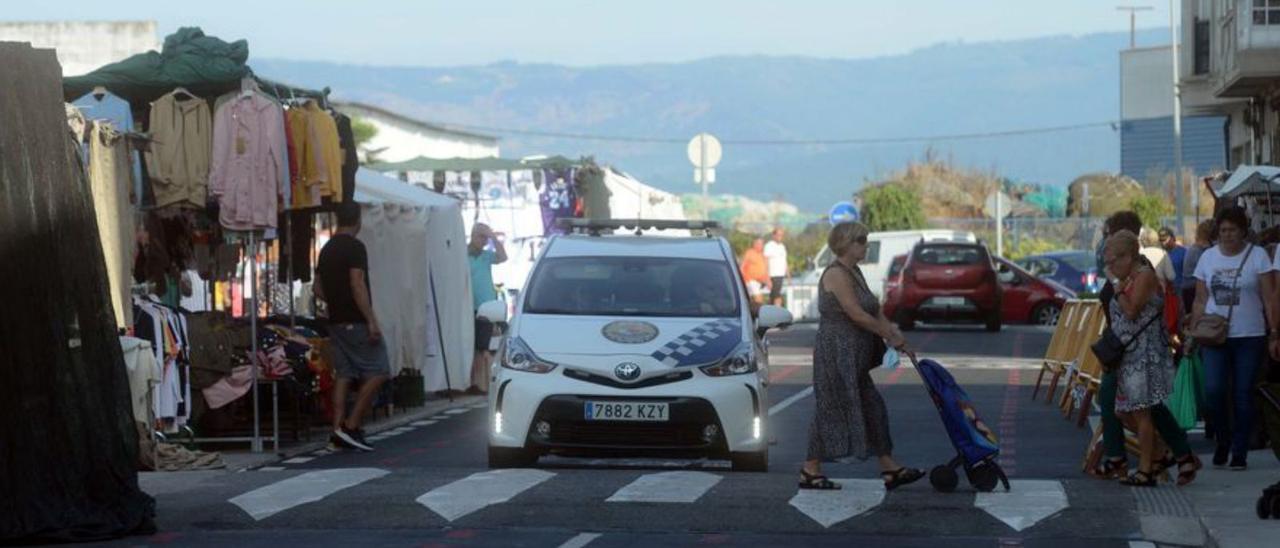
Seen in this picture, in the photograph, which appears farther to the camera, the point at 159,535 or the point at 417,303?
the point at 417,303

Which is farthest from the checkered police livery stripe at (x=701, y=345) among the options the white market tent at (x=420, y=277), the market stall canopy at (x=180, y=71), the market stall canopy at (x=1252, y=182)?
the white market tent at (x=420, y=277)

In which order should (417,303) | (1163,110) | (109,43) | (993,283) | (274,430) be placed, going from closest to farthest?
(274,430) < (417,303) < (993,283) < (1163,110) < (109,43)

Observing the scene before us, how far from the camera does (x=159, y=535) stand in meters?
12.4

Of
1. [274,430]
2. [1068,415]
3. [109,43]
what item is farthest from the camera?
[109,43]

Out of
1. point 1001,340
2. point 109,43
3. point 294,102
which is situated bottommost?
point 1001,340

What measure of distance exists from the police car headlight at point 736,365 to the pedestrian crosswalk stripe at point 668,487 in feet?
2.84

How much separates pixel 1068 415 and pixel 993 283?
20510 millimetres

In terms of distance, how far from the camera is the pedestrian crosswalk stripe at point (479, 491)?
13328 mm

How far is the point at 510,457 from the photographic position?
1597cm

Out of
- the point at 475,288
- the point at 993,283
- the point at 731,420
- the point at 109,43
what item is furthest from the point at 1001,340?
the point at 109,43

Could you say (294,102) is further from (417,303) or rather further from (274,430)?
(417,303)

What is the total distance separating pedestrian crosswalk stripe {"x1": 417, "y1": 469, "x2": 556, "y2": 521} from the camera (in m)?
13.3

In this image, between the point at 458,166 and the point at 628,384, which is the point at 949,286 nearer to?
the point at 458,166

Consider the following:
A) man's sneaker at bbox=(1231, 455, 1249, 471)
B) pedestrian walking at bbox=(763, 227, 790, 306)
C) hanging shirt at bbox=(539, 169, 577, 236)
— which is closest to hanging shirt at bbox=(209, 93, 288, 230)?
man's sneaker at bbox=(1231, 455, 1249, 471)
